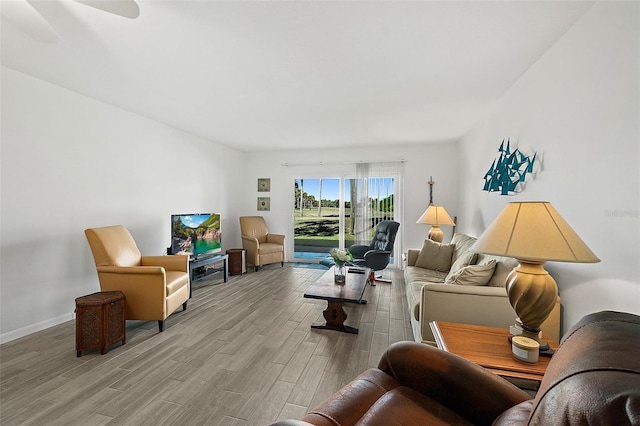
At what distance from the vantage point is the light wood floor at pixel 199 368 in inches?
67.2

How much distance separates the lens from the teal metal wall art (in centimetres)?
240

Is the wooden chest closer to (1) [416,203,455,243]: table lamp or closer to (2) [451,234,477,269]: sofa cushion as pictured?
(2) [451,234,477,269]: sofa cushion

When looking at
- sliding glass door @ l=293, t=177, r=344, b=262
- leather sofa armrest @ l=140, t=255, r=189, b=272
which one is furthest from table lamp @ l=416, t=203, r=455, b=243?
leather sofa armrest @ l=140, t=255, r=189, b=272

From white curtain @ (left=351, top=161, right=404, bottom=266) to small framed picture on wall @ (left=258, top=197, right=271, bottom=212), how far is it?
2076 mm

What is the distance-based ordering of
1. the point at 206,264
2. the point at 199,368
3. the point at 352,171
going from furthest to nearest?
the point at 352,171, the point at 206,264, the point at 199,368

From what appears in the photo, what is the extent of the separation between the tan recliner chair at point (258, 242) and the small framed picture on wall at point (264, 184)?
2.38 feet

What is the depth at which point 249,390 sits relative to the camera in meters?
1.91

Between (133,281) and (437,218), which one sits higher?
(437,218)

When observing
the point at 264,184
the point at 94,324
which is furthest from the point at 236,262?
the point at 94,324

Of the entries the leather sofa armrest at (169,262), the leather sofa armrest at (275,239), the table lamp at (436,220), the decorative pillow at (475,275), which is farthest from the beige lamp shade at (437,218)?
the leather sofa armrest at (169,262)

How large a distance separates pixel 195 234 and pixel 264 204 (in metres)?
2.27

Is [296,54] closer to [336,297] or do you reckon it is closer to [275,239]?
[336,297]

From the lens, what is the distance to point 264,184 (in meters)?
6.47

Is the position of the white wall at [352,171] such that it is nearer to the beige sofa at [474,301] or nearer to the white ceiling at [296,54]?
the white ceiling at [296,54]
